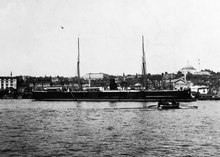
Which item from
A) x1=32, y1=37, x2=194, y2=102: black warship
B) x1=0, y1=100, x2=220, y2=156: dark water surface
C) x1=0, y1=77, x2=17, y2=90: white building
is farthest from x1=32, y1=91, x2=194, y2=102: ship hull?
x1=0, y1=77, x2=17, y2=90: white building

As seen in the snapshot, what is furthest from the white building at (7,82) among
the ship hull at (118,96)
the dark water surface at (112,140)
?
the dark water surface at (112,140)

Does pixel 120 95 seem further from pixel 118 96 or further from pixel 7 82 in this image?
pixel 7 82

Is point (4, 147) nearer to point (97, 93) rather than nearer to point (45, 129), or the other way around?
point (45, 129)

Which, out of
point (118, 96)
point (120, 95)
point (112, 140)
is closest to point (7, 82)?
point (118, 96)

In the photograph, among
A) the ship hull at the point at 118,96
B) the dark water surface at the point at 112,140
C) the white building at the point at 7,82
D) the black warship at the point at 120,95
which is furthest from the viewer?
the white building at the point at 7,82

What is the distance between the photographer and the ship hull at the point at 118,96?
86812mm

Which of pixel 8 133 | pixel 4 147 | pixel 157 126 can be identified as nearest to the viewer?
pixel 4 147

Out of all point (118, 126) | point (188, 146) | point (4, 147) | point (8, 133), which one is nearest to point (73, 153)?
point (4, 147)

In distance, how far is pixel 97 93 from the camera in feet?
310

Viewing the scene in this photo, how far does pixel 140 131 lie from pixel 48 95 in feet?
239

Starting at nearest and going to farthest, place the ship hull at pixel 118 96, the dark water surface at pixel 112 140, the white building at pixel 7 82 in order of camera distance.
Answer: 1. the dark water surface at pixel 112 140
2. the ship hull at pixel 118 96
3. the white building at pixel 7 82

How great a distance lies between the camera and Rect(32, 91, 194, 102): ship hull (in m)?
86.8

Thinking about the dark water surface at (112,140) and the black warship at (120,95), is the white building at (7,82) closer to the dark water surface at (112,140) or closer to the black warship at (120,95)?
the black warship at (120,95)

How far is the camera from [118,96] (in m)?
91.6
